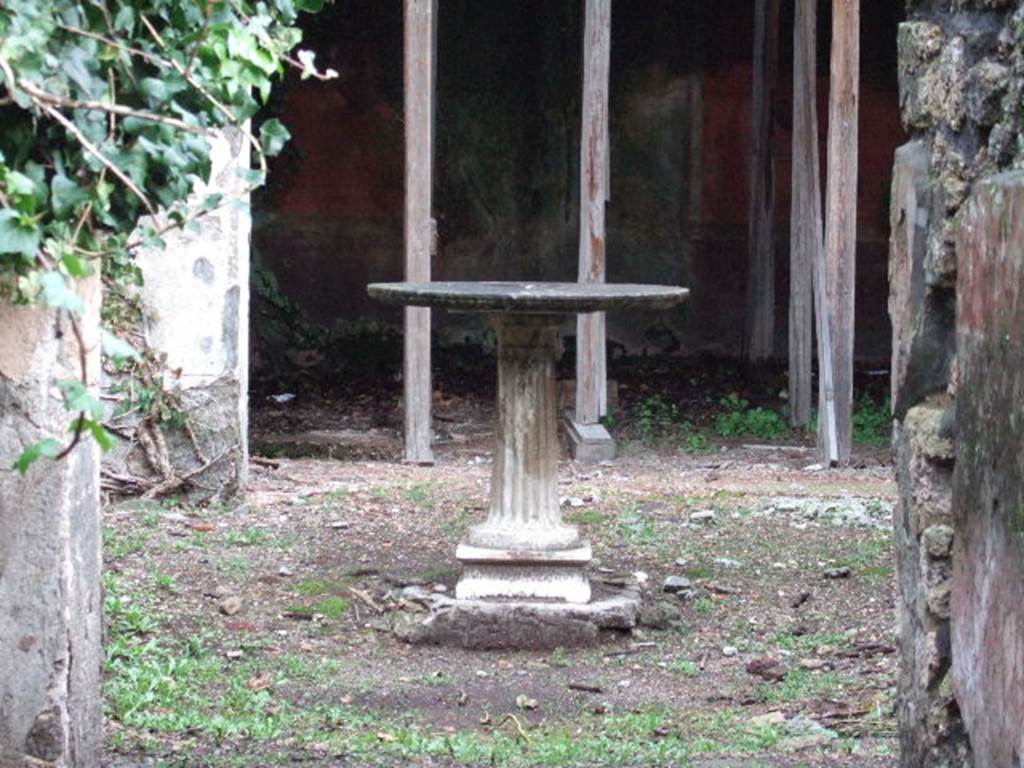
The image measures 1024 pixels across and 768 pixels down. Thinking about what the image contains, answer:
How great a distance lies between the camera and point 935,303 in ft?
10.8

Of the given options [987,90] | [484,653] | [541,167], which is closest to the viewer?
[987,90]

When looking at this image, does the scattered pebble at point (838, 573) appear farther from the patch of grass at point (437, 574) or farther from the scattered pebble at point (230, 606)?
the scattered pebble at point (230, 606)

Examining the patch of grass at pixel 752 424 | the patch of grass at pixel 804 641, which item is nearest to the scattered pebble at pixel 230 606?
the patch of grass at pixel 804 641

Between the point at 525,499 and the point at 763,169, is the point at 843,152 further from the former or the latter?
the point at 525,499

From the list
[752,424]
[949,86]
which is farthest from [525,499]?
[752,424]

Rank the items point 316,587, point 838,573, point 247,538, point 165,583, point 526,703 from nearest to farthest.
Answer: point 526,703, point 165,583, point 316,587, point 838,573, point 247,538

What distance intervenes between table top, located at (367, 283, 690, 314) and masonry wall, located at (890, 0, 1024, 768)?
255cm

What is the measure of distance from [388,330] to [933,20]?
368 inches

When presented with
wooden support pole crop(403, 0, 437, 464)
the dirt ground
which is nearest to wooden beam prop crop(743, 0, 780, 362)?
the dirt ground

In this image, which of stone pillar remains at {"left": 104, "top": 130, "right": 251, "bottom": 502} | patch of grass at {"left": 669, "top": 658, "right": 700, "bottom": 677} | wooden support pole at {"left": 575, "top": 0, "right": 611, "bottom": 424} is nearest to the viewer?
patch of grass at {"left": 669, "top": 658, "right": 700, "bottom": 677}

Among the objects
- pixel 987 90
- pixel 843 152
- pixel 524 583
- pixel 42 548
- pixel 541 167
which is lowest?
pixel 524 583

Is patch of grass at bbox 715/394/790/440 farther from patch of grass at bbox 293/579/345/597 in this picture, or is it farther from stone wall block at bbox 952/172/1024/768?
stone wall block at bbox 952/172/1024/768

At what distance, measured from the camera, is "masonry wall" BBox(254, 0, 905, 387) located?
12320mm

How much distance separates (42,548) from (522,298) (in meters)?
2.57
